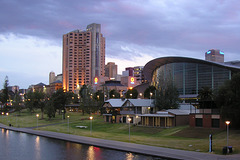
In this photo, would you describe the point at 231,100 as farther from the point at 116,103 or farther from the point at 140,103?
the point at 116,103

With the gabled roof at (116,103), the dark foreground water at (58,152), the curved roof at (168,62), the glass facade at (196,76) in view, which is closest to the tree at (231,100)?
the dark foreground water at (58,152)

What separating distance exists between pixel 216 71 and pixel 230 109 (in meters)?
65.0

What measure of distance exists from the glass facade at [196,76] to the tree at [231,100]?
53.1 metres

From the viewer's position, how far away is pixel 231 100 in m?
44.6

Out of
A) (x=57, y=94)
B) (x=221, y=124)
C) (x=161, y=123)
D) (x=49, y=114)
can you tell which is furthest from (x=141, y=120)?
(x=57, y=94)

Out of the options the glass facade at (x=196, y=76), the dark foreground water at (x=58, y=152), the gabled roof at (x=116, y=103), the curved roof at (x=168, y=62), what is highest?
the curved roof at (x=168, y=62)

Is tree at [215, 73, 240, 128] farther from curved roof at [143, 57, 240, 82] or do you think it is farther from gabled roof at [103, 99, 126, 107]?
curved roof at [143, 57, 240, 82]

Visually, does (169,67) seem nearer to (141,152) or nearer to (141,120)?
(141,120)

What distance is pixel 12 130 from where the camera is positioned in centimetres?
7156

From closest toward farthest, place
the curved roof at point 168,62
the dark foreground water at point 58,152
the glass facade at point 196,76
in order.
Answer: the dark foreground water at point 58,152, the curved roof at point 168,62, the glass facade at point 196,76

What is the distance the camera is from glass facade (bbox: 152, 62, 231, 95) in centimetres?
10381

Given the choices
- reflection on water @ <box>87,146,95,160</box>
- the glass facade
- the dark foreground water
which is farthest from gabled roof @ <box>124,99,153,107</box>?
reflection on water @ <box>87,146,95,160</box>

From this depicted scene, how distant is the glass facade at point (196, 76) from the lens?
103812mm

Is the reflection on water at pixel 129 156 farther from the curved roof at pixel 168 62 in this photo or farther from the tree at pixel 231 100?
the curved roof at pixel 168 62
